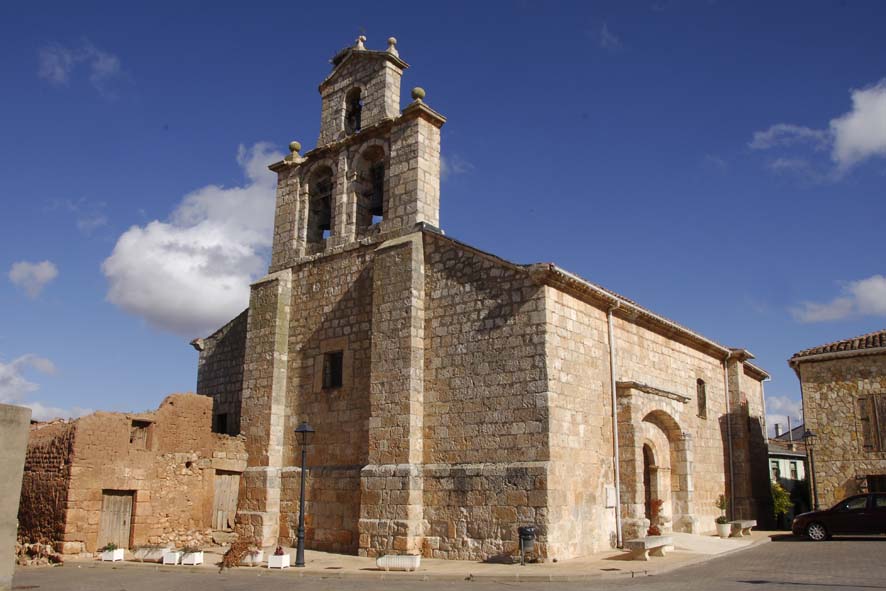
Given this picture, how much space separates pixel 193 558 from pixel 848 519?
14347mm

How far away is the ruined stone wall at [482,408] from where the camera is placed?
13.0 m

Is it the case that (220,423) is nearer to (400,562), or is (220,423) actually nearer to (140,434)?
(140,434)

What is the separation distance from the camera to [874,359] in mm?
20281

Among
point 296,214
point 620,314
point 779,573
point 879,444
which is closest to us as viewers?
point 779,573

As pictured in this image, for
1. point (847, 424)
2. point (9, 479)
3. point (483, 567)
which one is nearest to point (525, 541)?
point (483, 567)

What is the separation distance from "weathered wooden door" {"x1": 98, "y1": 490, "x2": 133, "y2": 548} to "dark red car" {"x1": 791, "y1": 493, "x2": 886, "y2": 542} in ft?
50.3

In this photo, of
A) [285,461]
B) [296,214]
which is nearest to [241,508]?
[285,461]

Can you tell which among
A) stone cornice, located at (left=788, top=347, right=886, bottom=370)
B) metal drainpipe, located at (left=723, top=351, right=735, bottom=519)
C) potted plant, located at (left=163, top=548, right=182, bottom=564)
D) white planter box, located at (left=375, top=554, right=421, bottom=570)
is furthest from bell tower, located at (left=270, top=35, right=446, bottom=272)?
stone cornice, located at (left=788, top=347, right=886, bottom=370)

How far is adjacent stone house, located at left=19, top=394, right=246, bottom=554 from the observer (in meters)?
14.8

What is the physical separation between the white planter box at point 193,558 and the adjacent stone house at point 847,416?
1612cm

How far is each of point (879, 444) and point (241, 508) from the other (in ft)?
54.6

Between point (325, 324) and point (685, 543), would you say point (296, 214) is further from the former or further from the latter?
point (685, 543)

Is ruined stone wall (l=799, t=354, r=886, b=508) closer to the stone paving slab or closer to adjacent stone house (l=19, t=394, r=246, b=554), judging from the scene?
the stone paving slab

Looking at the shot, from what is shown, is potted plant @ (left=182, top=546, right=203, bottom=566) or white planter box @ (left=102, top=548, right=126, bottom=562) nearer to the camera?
potted plant @ (left=182, top=546, right=203, bottom=566)
